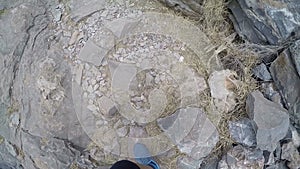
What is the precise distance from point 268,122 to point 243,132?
0.39ft

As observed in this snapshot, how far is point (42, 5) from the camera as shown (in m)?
1.86

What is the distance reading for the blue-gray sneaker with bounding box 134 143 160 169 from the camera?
166cm

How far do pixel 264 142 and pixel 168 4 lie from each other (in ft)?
2.34

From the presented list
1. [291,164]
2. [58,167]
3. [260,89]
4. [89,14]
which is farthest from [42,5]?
[291,164]

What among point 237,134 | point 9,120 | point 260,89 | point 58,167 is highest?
point 260,89

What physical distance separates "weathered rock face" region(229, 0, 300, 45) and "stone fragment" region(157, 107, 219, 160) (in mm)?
381

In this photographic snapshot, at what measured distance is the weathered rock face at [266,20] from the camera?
1.47 meters

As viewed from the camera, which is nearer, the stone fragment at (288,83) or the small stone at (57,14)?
the stone fragment at (288,83)

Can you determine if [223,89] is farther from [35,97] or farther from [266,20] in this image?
[35,97]

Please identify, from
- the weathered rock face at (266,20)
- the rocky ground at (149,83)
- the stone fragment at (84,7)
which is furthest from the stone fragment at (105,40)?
the weathered rock face at (266,20)

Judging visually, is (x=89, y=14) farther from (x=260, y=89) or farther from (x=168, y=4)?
(x=260, y=89)

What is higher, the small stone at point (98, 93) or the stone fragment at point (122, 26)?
Result: the stone fragment at point (122, 26)

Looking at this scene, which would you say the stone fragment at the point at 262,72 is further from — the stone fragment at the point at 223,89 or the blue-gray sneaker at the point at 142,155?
the blue-gray sneaker at the point at 142,155

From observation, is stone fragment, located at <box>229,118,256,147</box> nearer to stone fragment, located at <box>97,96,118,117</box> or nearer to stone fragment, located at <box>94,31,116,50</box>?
stone fragment, located at <box>97,96,118,117</box>
